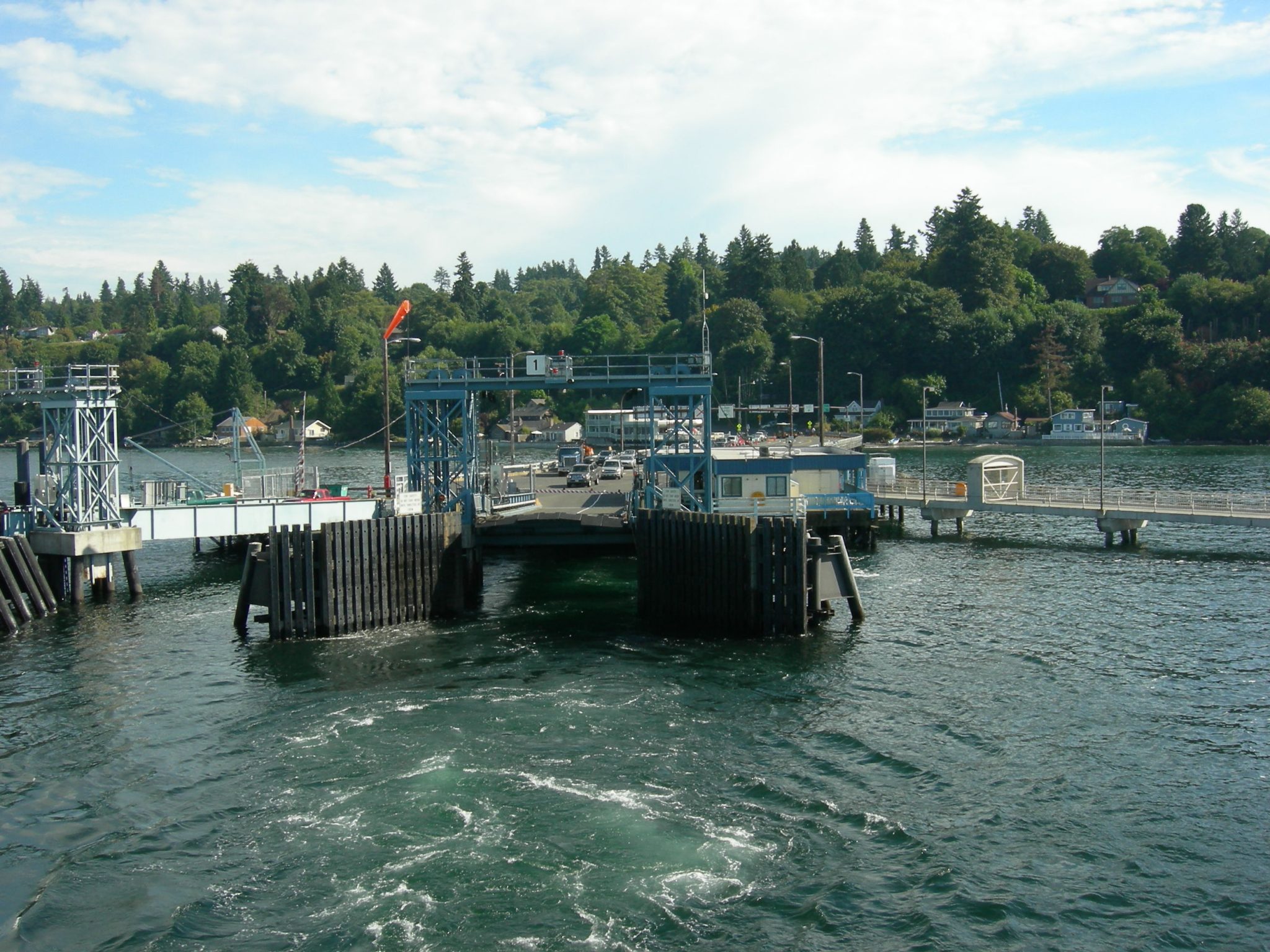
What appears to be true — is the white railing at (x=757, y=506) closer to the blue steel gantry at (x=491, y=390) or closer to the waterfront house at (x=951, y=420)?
the blue steel gantry at (x=491, y=390)

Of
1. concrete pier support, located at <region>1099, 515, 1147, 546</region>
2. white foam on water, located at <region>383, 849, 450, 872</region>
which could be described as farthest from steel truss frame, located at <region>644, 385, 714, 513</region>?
concrete pier support, located at <region>1099, 515, 1147, 546</region>

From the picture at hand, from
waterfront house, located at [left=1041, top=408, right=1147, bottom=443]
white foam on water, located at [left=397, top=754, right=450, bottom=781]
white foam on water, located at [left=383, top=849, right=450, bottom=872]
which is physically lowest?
white foam on water, located at [left=383, top=849, right=450, bottom=872]

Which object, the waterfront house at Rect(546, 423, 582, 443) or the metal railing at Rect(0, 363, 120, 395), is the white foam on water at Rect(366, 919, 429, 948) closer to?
the metal railing at Rect(0, 363, 120, 395)

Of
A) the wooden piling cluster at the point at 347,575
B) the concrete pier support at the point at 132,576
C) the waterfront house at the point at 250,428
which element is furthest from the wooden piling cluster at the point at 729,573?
the waterfront house at the point at 250,428

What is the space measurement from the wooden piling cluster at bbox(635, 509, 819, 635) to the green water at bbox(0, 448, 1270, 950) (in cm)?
123

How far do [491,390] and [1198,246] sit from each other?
6929 inches

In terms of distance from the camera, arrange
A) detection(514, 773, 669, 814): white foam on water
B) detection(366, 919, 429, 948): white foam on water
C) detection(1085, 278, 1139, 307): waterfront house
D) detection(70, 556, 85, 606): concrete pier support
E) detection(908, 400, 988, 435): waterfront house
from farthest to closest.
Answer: detection(1085, 278, 1139, 307): waterfront house < detection(908, 400, 988, 435): waterfront house < detection(70, 556, 85, 606): concrete pier support < detection(514, 773, 669, 814): white foam on water < detection(366, 919, 429, 948): white foam on water

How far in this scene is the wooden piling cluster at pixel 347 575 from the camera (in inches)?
1256

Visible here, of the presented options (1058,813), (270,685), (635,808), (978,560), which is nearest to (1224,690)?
(1058,813)

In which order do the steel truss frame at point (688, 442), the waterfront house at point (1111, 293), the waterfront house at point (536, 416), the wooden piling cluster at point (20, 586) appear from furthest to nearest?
1. the waterfront house at point (1111, 293)
2. the waterfront house at point (536, 416)
3. the steel truss frame at point (688, 442)
4. the wooden piling cluster at point (20, 586)

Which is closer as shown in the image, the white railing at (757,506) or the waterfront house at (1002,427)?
the white railing at (757,506)

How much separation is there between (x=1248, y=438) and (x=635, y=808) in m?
137

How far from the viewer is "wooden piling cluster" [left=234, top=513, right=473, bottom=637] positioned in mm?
31891

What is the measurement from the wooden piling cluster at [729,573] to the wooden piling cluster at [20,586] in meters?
20.5
